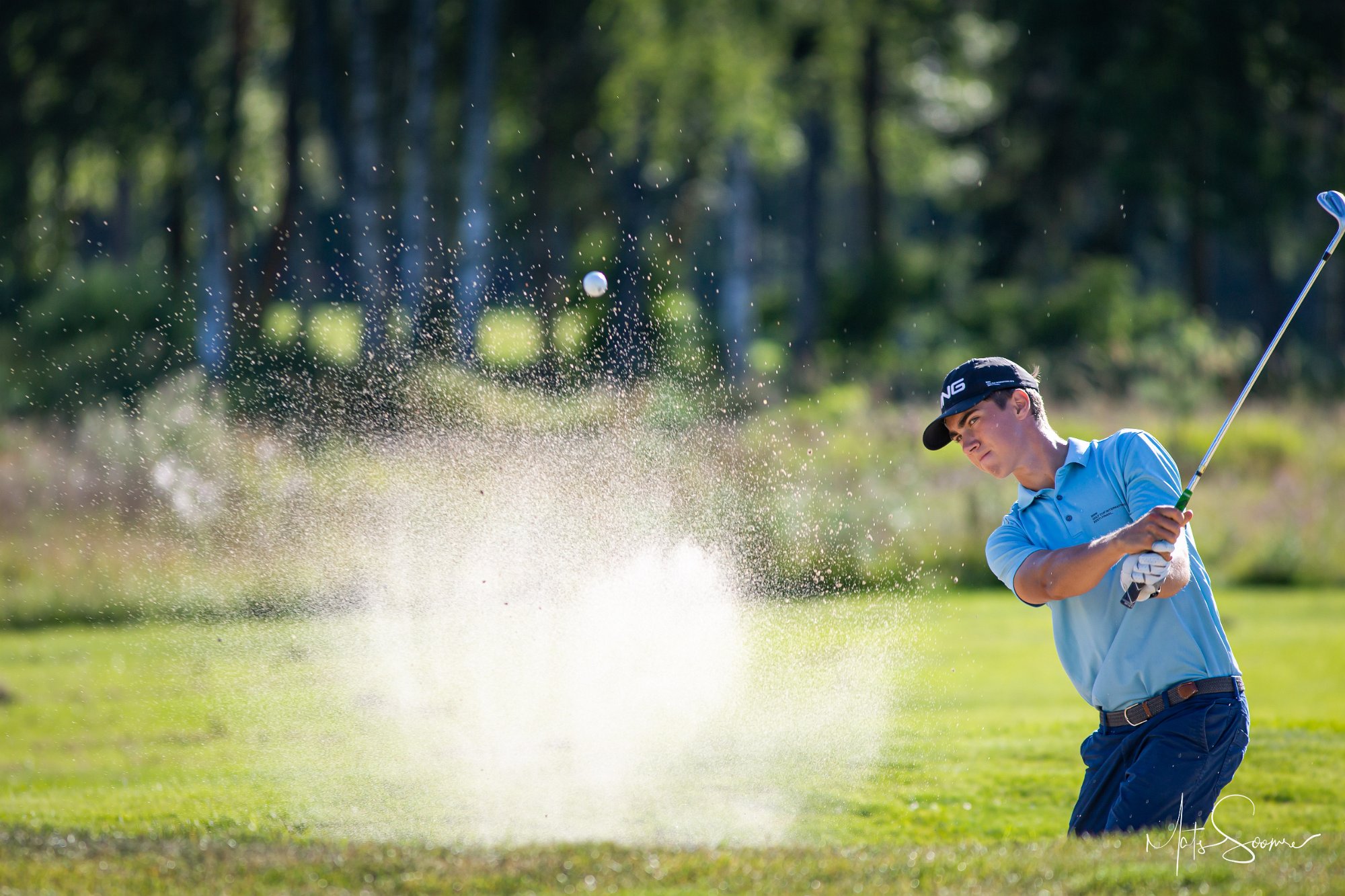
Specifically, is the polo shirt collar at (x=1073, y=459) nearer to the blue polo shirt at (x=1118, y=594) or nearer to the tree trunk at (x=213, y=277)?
the blue polo shirt at (x=1118, y=594)

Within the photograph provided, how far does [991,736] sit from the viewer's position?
904 centimetres

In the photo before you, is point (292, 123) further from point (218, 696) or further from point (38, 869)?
point (38, 869)

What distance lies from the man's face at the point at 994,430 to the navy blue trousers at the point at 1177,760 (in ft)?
3.10

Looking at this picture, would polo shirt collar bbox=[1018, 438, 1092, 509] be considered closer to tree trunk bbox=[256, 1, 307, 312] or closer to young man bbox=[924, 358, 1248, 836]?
young man bbox=[924, 358, 1248, 836]

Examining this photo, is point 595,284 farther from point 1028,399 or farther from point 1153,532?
point 1153,532

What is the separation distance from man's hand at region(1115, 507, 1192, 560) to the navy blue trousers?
606 mm

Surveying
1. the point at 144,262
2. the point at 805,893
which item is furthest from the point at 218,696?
the point at 144,262

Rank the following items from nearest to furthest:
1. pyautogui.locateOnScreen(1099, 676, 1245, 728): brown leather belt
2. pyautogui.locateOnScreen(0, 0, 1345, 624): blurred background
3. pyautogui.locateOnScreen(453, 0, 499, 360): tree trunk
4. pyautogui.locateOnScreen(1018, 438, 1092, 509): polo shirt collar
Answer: pyautogui.locateOnScreen(1099, 676, 1245, 728): brown leather belt
pyautogui.locateOnScreen(1018, 438, 1092, 509): polo shirt collar
pyautogui.locateOnScreen(0, 0, 1345, 624): blurred background
pyautogui.locateOnScreen(453, 0, 499, 360): tree trunk

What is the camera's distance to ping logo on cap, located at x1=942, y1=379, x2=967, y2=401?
4.79m

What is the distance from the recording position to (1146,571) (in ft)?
13.9

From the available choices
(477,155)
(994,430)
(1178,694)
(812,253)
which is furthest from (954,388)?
(812,253)

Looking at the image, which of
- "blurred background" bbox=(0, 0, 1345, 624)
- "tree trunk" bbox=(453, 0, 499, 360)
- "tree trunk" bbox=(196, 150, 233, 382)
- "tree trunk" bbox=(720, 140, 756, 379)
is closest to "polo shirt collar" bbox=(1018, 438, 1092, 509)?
"blurred background" bbox=(0, 0, 1345, 624)
